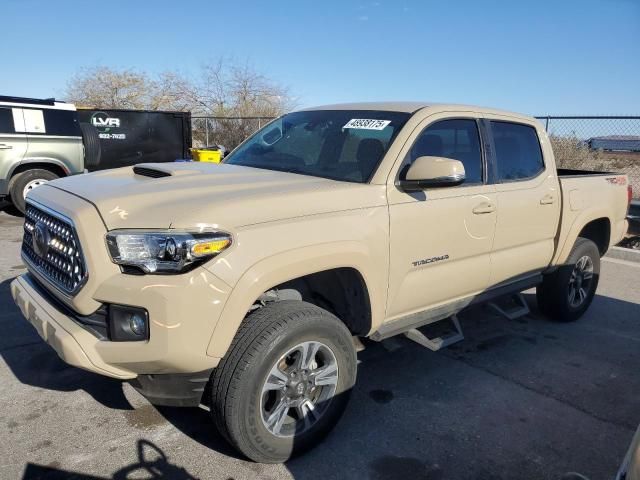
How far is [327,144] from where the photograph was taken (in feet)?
12.1

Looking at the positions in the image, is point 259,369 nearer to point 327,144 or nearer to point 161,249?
point 161,249

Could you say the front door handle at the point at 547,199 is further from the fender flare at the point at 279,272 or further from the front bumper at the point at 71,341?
the front bumper at the point at 71,341

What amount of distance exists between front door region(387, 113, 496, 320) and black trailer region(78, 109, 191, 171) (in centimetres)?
973

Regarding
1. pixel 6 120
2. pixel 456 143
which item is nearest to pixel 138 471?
pixel 456 143

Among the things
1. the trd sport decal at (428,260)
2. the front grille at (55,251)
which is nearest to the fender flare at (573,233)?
the trd sport decal at (428,260)

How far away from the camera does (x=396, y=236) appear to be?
10.3ft

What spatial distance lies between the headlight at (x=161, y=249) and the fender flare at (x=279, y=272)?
0.74 ft

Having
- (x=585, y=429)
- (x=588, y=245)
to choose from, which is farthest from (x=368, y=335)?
(x=588, y=245)

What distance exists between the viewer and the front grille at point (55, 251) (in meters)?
2.52

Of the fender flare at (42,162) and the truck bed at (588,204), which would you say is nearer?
the truck bed at (588,204)

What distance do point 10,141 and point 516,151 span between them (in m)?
8.41

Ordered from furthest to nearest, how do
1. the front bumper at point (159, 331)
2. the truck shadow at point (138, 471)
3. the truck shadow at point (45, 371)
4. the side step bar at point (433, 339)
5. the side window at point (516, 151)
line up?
the side window at point (516, 151)
the side step bar at point (433, 339)
the truck shadow at point (45, 371)
the truck shadow at point (138, 471)
the front bumper at point (159, 331)

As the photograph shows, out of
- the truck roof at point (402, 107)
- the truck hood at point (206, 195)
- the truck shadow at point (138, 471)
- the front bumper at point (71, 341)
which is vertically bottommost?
the truck shadow at point (138, 471)

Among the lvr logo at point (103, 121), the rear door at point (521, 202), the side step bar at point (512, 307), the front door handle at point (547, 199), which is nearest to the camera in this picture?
the rear door at point (521, 202)
